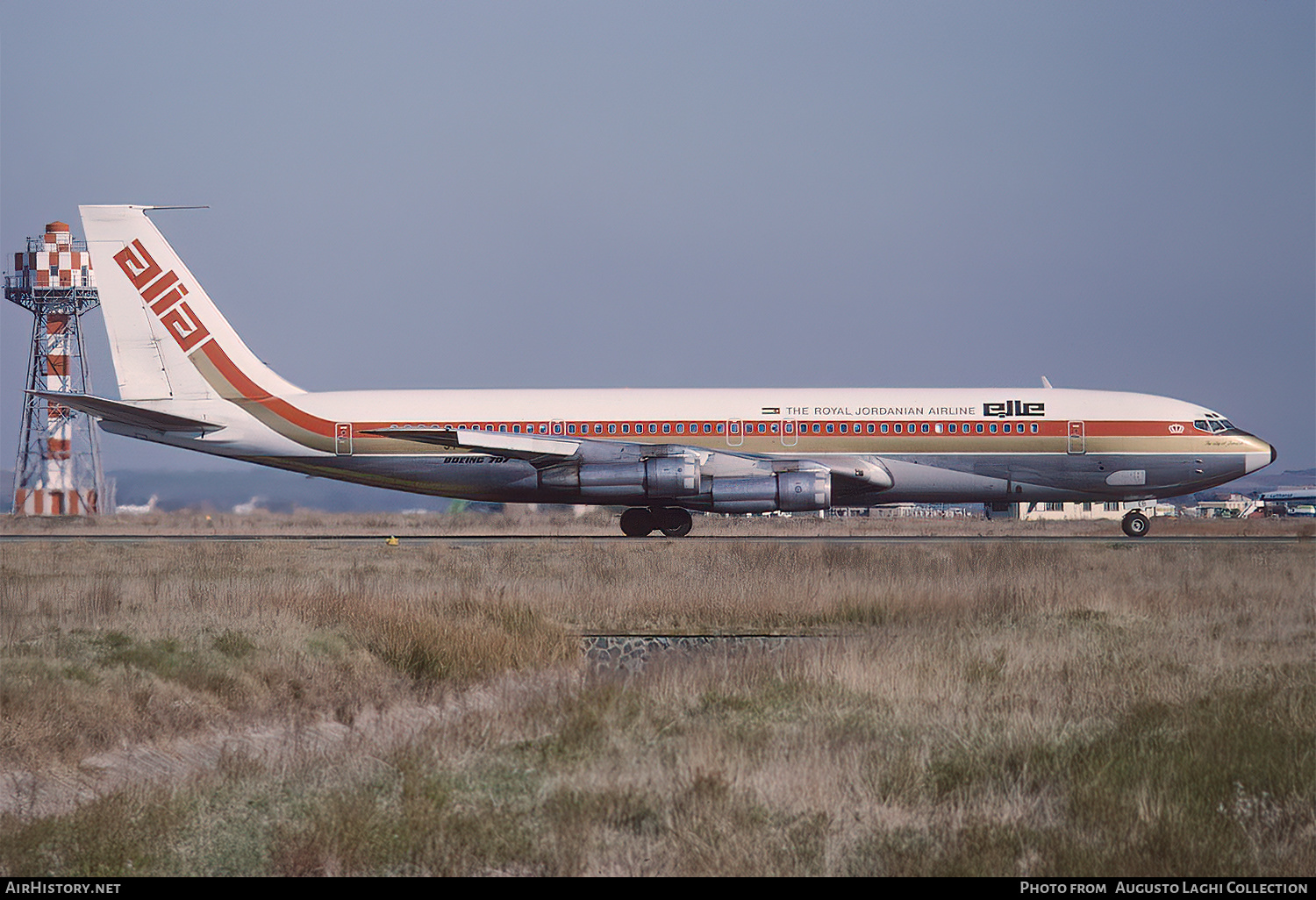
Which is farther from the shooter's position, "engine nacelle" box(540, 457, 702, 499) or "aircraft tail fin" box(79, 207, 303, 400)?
"aircraft tail fin" box(79, 207, 303, 400)

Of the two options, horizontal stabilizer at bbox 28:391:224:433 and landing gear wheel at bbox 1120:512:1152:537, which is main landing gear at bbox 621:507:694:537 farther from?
landing gear wheel at bbox 1120:512:1152:537

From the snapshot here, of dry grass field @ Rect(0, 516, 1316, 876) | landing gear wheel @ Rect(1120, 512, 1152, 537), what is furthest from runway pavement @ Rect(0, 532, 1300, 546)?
dry grass field @ Rect(0, 516, 1316, 876)

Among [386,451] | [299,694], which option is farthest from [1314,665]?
[386,451]

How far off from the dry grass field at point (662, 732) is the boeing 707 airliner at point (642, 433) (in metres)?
14.3

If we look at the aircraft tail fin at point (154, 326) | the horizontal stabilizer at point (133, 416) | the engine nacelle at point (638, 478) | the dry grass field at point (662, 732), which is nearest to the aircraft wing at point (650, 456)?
the engine nacelle at point (638, 478)

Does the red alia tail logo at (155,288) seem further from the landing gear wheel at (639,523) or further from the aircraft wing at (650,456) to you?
the landing gear wheel at (639,523)

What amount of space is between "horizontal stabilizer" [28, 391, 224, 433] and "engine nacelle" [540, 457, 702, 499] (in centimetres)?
1064

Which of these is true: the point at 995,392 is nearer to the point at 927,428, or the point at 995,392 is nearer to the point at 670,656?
the point at 927,428

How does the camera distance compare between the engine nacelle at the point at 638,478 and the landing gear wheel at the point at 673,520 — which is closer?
the engine nacelle at the point at 638,478

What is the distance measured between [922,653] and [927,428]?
22.2 meters

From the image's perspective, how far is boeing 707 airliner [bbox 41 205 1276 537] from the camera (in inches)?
1363

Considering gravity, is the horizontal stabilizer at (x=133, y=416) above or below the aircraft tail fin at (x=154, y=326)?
below

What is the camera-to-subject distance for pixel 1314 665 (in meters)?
12.8

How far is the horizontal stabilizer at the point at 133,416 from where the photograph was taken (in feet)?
114
